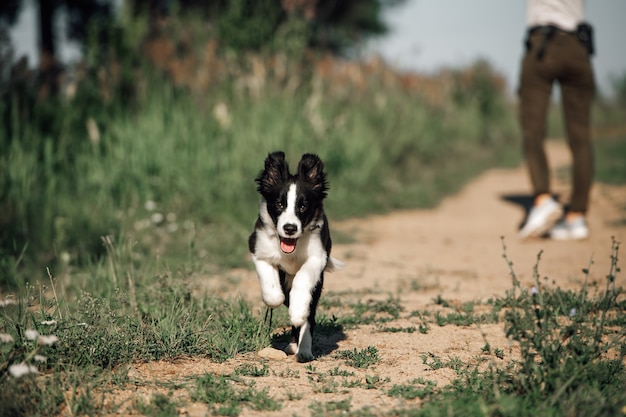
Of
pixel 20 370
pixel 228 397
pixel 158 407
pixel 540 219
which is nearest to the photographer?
pixel 20 370

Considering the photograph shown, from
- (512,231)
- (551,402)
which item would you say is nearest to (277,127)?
(512,231)

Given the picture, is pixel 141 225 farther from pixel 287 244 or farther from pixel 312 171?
pixel 287 244

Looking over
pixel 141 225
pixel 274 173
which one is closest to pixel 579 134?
pixel 141 225

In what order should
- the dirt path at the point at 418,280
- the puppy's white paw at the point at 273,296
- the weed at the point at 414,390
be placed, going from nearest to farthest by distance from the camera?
the weed at the point at 414,390
the dirt path at the point at 418,280
the puppy's white paw at the point at 273,296

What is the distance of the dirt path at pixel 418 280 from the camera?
3580mm

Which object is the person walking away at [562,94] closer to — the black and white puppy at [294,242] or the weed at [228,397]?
the black and white puppy at [294,242]

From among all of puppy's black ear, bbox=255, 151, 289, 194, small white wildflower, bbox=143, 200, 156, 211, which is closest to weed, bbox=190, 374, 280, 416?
puppy's black ear, bbox=255, 151, 289, 194

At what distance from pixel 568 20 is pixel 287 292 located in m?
5.35

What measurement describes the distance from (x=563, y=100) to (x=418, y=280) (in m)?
3.33

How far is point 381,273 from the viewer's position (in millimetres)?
6559

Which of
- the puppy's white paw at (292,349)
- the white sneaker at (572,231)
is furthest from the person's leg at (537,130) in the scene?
the puppy's white paw at (292,349)

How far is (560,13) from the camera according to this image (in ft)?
26.0

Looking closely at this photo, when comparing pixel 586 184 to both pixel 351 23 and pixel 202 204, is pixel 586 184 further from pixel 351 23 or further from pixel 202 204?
pixel 351 23

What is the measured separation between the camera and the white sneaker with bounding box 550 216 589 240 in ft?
26.6
